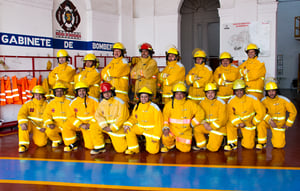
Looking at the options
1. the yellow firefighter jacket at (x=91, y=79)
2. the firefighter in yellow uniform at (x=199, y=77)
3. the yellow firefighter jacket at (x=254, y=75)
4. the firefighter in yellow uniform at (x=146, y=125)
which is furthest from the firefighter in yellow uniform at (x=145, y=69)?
the yellow firefighter jacket at (x=254, y=75)

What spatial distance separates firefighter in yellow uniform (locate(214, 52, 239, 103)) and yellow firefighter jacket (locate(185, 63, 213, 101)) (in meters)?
0.32

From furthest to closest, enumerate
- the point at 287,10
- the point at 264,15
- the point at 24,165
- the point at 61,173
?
the point at 287,10
the point at 264,15
the point at 24,165
the point at 61,173

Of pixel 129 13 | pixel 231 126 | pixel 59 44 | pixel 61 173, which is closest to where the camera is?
pixel 61 173

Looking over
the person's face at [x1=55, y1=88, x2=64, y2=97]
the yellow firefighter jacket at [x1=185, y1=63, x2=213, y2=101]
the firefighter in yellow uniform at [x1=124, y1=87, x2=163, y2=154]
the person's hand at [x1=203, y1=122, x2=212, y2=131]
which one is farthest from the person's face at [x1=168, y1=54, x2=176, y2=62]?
the person's face at [x1=55, y1=88, x2=64, y2=97]

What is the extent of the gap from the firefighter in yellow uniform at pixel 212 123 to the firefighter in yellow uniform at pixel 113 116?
5.01 feet

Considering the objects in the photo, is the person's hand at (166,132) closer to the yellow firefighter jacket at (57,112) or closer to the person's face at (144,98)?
the person's face at (144,98)

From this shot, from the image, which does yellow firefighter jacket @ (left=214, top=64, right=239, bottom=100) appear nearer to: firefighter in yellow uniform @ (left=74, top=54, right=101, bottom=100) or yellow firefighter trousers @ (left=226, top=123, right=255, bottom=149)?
yellow firefighter trousers @ (left=226, top=123, right=255, bottom=149)

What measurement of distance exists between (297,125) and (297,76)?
14.4 meters

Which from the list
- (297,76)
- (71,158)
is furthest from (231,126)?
(297,76)

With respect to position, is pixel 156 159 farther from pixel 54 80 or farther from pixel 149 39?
pixel 149 39

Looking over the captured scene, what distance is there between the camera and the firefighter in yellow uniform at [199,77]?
7047 millimetres

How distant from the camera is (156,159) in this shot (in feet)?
17.6

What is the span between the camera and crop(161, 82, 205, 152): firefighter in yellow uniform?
5738mm

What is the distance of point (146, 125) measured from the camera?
5719mm
